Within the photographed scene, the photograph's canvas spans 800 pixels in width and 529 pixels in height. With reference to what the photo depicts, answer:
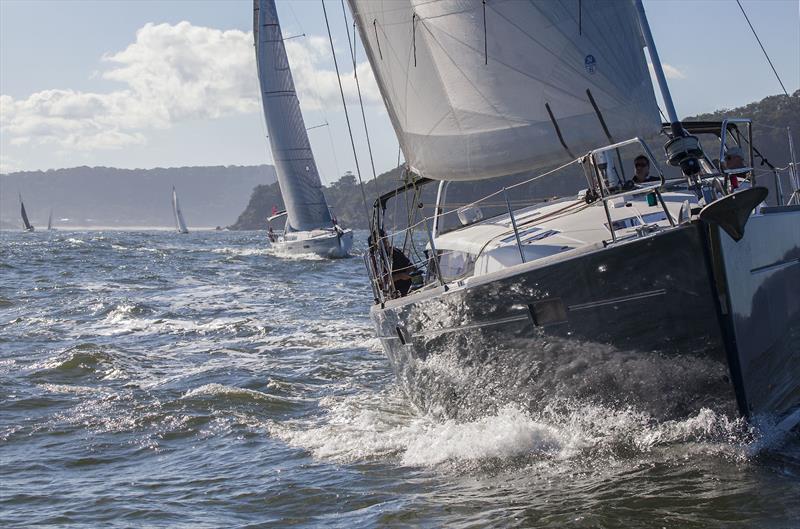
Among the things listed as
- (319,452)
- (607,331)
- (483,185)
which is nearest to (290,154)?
(483,185)

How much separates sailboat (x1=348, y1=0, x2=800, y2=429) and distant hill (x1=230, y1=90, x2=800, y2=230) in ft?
4.54

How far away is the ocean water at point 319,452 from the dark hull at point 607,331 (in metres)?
0.18

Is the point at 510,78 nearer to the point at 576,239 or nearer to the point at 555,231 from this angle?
the point at 555,231

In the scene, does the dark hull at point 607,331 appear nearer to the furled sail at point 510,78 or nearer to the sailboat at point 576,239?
the sailboat at point 576,239

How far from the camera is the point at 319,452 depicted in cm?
818

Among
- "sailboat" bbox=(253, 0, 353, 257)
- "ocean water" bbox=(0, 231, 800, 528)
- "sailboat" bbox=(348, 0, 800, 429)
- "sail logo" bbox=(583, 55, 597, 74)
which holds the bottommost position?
"ocean water" bbox=(0, 231, 800, 528)

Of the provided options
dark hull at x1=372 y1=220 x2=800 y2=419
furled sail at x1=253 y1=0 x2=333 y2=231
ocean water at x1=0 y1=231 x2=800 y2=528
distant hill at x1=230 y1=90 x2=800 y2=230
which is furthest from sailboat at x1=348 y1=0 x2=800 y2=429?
furled sail at x1=253 y1=0 x2=333 y2=231

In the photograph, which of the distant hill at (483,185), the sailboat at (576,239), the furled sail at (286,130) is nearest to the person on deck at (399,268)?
the sailboat at (576,239)

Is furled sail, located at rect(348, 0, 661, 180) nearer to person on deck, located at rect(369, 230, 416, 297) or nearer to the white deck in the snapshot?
the white deck

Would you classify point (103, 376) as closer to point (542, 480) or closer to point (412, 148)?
point (412, 148)

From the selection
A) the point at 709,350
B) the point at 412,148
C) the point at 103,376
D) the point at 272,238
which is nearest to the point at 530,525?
the point at 709,350

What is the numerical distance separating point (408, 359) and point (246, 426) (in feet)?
5.89

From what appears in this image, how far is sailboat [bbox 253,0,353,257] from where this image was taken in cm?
4000

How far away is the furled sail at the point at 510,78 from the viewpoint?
7930 mm
